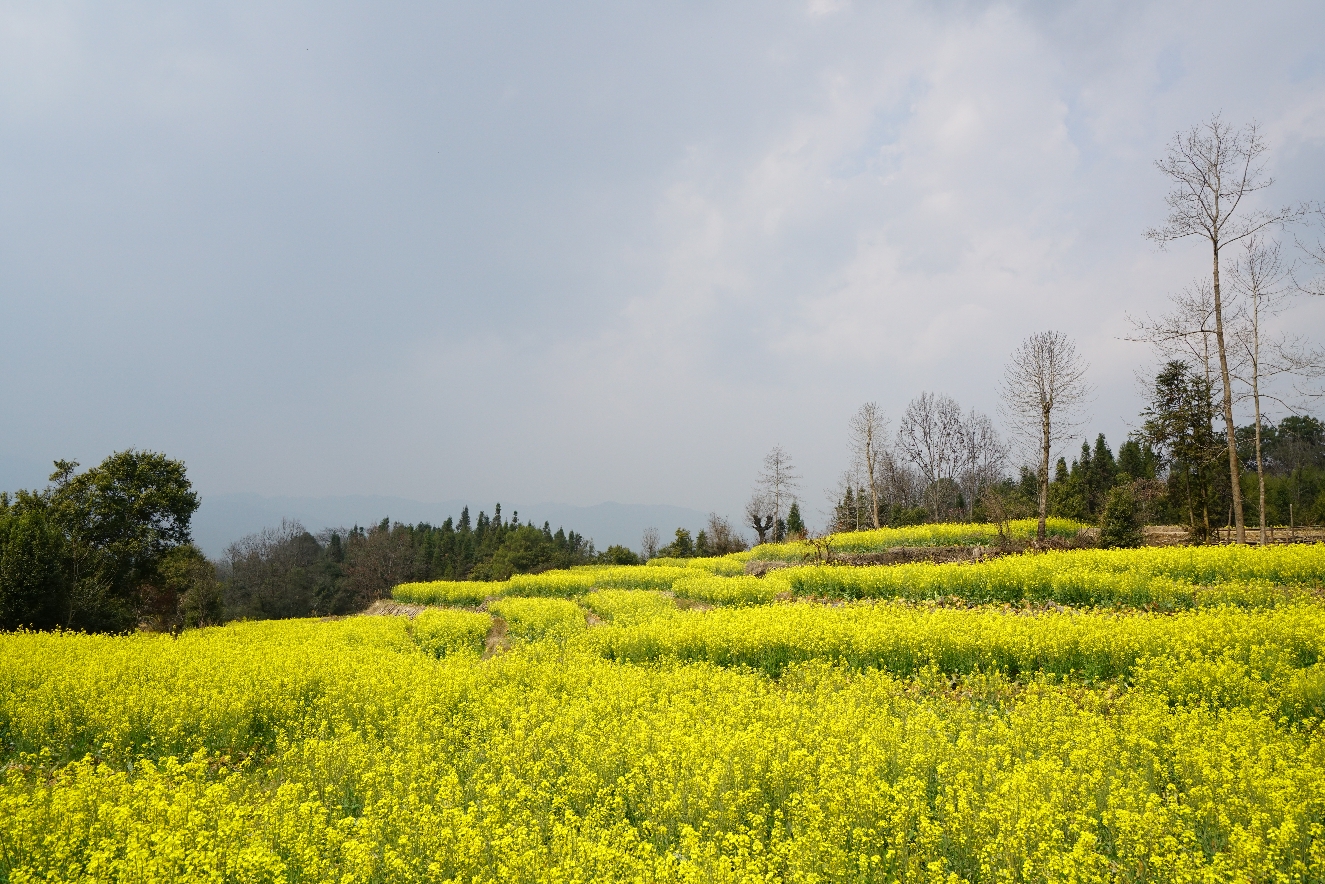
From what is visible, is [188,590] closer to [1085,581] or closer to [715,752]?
[715,752]

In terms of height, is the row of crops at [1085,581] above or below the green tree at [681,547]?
above

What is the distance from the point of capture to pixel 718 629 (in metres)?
11.6

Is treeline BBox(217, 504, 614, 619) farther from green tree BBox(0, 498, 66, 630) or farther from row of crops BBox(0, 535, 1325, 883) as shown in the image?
row of crops BBox(0, 535, 1325, 883)

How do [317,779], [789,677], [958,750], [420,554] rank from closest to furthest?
[958,750] → [317,779] → [789,677] → [420,554]

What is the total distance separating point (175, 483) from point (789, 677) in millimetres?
28532

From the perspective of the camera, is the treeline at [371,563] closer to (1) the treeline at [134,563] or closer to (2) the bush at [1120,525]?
(1) the treeline at [134,563]

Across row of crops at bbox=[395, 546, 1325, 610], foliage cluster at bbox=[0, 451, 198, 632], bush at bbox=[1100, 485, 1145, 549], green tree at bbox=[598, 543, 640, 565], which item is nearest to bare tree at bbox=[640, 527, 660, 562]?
green tree at bbox=[598, 543, 640, 565]

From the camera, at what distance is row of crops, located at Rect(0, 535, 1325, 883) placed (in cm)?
417

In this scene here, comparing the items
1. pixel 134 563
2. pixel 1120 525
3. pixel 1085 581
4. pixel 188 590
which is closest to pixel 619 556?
pixel 188 590

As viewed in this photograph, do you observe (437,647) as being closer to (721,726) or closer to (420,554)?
(721,726)

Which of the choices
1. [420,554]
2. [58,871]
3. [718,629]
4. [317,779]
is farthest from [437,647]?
[420,554]

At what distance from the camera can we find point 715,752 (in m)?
5.64

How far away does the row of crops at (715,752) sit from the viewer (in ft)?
13.7

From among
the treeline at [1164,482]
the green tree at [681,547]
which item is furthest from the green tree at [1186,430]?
the green tree at [681,547]
